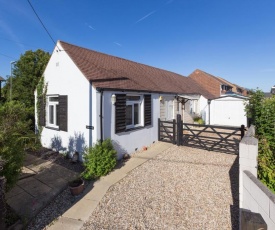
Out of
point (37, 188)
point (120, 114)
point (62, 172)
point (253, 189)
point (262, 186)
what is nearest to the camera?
point (262, 186)

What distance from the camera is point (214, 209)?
14.1 feet

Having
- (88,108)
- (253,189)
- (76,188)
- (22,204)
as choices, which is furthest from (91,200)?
(253,189)

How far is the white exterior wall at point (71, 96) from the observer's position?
24.5ft

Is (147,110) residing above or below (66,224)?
above

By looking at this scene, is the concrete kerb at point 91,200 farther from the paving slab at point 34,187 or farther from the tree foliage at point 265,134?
the tree foliage at point 265,134

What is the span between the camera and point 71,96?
8078 millimetres

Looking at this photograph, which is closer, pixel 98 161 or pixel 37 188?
pixel 37 188

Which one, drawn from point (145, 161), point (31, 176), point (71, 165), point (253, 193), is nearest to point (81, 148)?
point (71, 165)

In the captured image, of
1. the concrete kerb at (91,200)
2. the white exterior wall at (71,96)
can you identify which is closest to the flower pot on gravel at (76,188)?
the concrete kerb at (91,200)

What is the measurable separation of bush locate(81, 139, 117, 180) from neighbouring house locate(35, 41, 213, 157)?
571 mm

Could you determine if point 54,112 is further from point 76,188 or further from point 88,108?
point 76,188

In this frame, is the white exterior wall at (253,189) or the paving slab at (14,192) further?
the paving slab at (14,192)

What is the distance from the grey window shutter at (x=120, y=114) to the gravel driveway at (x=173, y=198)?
2.03m

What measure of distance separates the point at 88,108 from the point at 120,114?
1526 mm
